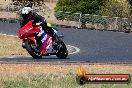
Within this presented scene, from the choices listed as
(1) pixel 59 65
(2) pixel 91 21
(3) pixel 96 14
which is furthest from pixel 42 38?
(3) pixel 96 14

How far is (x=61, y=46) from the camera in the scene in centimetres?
1755

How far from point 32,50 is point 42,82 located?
667 cm

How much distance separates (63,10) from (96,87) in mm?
40361

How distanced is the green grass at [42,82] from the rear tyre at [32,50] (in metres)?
5.13

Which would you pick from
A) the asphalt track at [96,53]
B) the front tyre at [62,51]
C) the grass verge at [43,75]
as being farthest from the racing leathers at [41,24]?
the grass verge at [43,75]

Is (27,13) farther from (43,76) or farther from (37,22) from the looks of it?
(43,76)

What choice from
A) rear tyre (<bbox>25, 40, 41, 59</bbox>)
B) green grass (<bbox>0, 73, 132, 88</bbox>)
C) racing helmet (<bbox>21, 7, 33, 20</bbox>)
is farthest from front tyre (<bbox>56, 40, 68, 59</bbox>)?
green grass (<bbox>0, 73, 132, 88</bbox>)

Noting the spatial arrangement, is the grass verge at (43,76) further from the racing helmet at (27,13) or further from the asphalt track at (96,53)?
the racing helmet at (27,13)

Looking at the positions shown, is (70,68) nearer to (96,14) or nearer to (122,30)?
(122,30)

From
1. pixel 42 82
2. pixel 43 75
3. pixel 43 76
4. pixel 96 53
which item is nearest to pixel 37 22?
pixel 96 53

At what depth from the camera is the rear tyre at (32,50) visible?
16547 millimetres

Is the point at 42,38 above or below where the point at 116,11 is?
above

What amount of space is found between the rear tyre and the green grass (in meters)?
5.13

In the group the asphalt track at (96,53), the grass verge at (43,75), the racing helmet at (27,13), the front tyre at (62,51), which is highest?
the racing helmet at (27,13)
